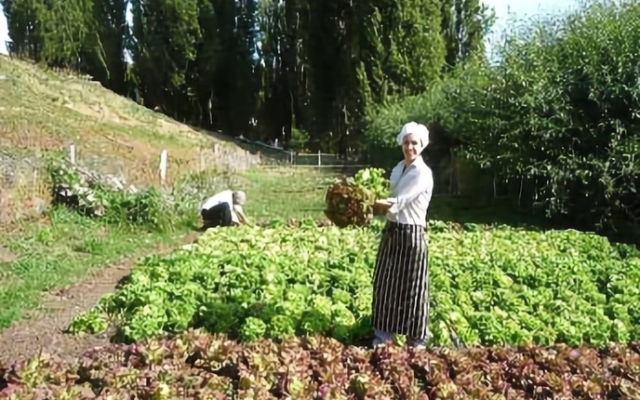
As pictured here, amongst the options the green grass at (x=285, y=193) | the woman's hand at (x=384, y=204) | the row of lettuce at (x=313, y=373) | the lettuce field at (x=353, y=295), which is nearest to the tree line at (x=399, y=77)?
the green grass at (x=285, y=193)

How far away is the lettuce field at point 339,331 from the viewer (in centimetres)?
388

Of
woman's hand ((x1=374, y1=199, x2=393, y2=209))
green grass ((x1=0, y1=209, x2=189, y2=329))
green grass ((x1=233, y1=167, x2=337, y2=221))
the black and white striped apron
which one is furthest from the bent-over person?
woman's hand ((x1=374, y1=199, x2=393, y2=209))

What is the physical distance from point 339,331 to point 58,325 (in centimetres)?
230


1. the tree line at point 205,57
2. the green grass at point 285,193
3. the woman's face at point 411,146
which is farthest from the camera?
the tree line at point 205,57

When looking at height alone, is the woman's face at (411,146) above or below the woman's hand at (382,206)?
above

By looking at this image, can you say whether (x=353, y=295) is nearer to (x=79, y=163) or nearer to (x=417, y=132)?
(x=417, y=132)

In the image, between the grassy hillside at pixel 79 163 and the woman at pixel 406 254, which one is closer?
the woman at pixel 406 254

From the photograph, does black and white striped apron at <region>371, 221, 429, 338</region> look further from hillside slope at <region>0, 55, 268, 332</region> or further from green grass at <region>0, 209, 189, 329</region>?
green grass at <region>0, 209, 189, 329</region>

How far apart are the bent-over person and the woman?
5.97m

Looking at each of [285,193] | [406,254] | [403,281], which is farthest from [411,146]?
[285,193]

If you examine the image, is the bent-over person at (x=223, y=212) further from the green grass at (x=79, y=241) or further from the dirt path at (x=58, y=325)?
the dirt path at (x=58, y=325)

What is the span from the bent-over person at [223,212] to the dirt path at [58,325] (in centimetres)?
→ 281

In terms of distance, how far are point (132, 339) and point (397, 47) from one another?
2398 centimetres

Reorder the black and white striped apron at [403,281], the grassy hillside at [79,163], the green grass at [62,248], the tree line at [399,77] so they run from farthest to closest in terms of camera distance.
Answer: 1. the tree line at [399,77]
2. the grassy hillside at [79,163]
3. the green grass at [62,248]
4. the black and white striped apron at [403,281]
